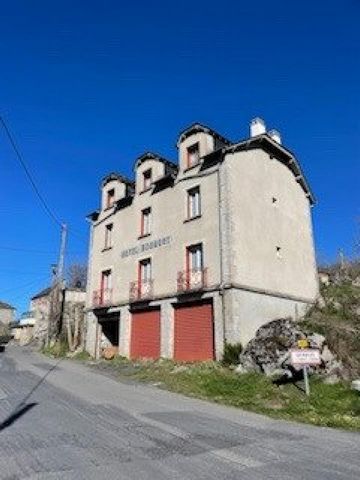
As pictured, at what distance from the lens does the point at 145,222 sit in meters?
25.5

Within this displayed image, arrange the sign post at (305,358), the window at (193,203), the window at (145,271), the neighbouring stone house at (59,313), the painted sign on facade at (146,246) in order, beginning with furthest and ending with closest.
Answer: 1. the neighbouring stone house at (59,313)
2. the window at (145,271)
3. the painted sign on facade at (146,246)
4. the window at (193,203)
5. the sign post at (305,358)

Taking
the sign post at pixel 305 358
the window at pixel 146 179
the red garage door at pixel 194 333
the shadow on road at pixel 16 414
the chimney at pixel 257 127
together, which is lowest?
the shadow on road at pixel 16 414

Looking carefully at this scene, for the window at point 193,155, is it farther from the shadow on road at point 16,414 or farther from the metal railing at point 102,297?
the shadow on road at point 16,414

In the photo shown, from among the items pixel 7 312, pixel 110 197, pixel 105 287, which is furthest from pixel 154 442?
pixel 7 312

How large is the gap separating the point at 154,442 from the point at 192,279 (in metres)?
13.7

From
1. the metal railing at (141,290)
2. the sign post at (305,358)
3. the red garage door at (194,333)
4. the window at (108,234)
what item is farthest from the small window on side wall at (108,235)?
the sign post at (305,358)

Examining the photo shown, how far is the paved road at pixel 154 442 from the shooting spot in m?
6.06

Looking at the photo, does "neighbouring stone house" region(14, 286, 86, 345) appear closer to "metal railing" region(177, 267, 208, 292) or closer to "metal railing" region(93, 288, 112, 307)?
"metal railing" region(93, 288, 112, 307)

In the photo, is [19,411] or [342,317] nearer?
[19,411]

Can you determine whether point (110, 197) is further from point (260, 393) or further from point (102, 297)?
point (260, 393)

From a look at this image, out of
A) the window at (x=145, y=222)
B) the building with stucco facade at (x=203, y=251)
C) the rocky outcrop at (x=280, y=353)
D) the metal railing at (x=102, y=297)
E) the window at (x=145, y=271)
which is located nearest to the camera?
the rocky outcrop at (x=280, y=353)

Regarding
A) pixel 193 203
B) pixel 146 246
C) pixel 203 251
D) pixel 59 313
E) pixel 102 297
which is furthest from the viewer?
pixel 59 313

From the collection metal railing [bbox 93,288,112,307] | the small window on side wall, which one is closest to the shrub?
metal railing [bbox 93,288,112,307]

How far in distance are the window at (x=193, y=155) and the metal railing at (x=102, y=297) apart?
8824 millimetres
